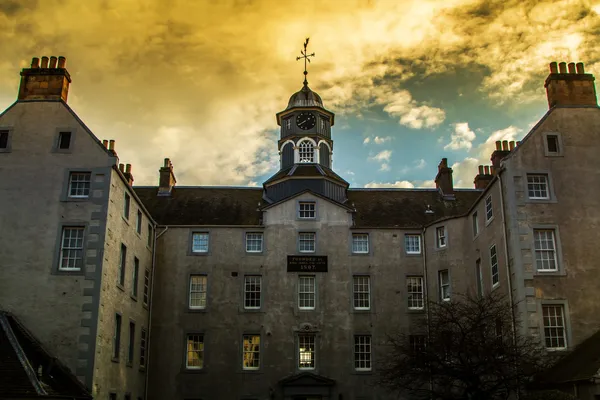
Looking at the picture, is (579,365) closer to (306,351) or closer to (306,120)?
(306,351)

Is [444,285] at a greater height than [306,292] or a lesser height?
greater

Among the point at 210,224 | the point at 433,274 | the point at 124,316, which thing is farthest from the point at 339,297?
the point at 124,316

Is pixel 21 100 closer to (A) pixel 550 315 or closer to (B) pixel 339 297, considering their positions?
(B) pixel 339 297

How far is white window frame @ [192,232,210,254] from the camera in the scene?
38.1m

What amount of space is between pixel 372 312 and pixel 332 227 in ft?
18.7

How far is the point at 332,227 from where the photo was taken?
38594 millimetres

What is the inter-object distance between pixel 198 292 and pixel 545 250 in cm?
1965

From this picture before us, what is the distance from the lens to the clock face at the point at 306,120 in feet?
150

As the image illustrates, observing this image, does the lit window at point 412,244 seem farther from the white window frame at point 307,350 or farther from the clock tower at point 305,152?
the white window frame at point 307,350

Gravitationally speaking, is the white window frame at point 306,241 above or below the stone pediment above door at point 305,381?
above

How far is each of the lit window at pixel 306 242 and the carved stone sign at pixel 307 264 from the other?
57 cm

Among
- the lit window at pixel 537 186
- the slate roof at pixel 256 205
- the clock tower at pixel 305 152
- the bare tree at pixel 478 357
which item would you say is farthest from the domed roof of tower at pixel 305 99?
the bare tree at pixel 478 357

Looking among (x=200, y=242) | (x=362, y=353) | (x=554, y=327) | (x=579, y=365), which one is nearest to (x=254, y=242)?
(x=200, y=242)

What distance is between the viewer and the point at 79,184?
28.9 meters
